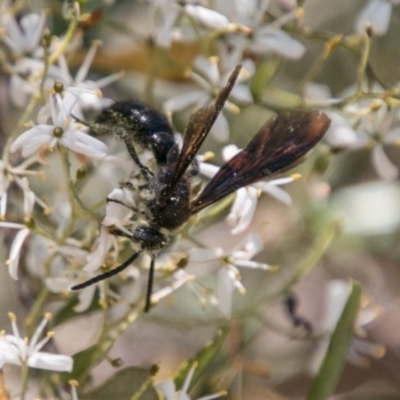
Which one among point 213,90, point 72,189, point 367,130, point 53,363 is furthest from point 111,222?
point 367,130

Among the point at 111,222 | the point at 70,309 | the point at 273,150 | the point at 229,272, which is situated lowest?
the point at 70,309

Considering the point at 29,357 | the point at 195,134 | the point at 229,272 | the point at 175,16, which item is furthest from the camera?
the point at 175,16

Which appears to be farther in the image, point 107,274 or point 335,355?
point 335,355

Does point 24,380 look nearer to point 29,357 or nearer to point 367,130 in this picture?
point 29,357

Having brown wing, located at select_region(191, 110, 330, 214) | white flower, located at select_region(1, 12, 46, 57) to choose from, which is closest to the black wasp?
brown wing, located at select_region(191, 110, 330, 214)

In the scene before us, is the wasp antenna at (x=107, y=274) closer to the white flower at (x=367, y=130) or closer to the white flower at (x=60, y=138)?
the white flower at (x=60, y=138)

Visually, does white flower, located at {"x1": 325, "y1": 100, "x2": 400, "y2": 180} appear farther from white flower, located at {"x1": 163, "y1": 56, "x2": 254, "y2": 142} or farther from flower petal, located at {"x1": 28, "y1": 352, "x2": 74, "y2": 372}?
flower petal, located at {"x1": 28, "y1": 352, "x2": 74, "y2": 372}
